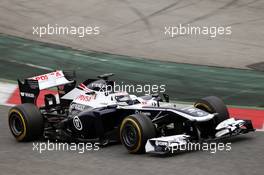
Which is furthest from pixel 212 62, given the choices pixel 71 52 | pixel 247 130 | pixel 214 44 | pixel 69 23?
pixel 247 130

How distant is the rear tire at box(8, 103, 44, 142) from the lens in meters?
14.7

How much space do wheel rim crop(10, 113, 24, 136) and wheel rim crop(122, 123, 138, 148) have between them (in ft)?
8.48

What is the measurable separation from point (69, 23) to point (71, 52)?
422 centimetres

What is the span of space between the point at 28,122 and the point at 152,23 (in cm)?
1436

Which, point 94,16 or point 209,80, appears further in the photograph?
point 94,16

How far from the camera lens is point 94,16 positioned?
29531 millimetres

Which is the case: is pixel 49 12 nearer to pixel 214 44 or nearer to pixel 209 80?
pixel 214 44

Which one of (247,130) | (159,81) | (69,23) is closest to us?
(247,130)

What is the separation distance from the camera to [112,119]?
14.4m

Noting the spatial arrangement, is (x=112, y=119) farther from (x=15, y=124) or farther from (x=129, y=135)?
(x=15, y=124)

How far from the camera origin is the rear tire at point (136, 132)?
13242mm
